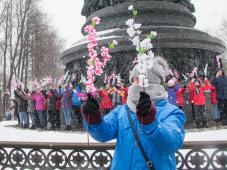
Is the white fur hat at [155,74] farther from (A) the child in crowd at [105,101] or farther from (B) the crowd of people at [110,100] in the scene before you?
(A) the child in crowd at [105,101]

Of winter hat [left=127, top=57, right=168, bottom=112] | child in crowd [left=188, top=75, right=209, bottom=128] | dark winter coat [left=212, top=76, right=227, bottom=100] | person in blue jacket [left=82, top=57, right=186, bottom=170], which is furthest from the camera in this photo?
dark winter coat [left=212, top=76, right=227, bottom=100]

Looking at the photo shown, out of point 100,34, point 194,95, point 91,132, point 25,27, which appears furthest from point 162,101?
point 25,27

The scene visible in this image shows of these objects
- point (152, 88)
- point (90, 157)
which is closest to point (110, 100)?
point (90, 157)

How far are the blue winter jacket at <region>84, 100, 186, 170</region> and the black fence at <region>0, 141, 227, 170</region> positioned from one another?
2.00 m

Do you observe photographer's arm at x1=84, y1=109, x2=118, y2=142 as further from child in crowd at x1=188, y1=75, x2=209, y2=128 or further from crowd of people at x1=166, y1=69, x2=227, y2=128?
crowd of people at x1=166, y1=69, x2=227, y2=128

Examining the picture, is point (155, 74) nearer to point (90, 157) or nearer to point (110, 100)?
point (90, 157)

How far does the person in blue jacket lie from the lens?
2.53 m

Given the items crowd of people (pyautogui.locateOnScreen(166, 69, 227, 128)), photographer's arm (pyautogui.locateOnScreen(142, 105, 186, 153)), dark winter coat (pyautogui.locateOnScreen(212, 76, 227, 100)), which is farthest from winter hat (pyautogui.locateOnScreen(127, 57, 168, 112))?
dark winter coat (pyautogui.locateOnScreen(212, 76, 227, 100))

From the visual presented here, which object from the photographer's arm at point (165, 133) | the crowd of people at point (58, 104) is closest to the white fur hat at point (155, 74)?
the photographer's arm at point (165, 133)

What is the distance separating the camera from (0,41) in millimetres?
36594

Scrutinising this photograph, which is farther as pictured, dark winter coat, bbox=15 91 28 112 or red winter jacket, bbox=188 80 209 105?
dark winter coat, bbox=15 91 28 112

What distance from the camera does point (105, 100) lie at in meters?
13.2

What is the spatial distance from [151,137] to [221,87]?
9994 millimetres

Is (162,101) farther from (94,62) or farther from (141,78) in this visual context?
(94,62)
